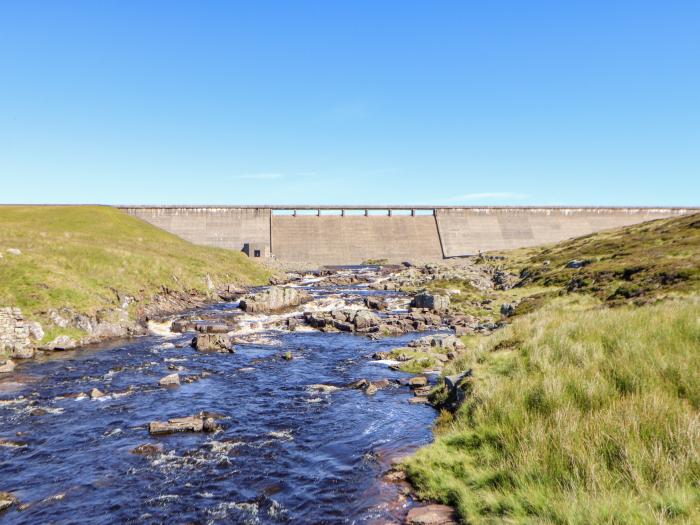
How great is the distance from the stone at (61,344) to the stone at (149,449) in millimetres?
19194

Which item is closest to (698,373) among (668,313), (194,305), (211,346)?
(668,313)

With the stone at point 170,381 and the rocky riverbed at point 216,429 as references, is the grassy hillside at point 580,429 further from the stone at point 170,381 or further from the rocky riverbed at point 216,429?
the stone at point 170,381

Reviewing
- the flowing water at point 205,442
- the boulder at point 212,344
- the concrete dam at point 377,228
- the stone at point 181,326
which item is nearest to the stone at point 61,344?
the flowing water at point 205,442

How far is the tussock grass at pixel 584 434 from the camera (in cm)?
894

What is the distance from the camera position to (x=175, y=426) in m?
18.0

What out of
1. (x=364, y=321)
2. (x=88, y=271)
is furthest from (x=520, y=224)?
(x=88, y=271)

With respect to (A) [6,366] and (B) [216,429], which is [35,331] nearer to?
(A) [6,366]

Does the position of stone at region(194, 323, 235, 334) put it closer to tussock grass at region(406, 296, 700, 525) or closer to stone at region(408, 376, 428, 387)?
stone at region(408, 376, 428, 387)

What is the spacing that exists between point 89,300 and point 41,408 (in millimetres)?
18340

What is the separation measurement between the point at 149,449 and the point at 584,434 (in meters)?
14.6

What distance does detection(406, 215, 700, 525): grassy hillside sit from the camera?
898 centimetres

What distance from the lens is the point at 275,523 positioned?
11.5 meters

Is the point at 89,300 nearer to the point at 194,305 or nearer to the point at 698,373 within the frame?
the point at 194,305

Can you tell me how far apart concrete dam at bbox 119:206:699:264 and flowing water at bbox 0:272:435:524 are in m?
89.2
